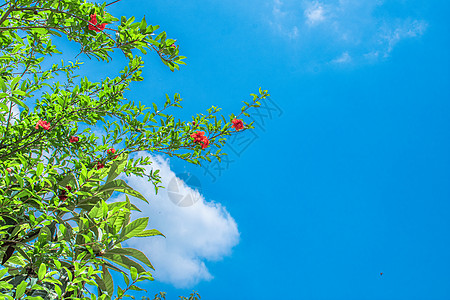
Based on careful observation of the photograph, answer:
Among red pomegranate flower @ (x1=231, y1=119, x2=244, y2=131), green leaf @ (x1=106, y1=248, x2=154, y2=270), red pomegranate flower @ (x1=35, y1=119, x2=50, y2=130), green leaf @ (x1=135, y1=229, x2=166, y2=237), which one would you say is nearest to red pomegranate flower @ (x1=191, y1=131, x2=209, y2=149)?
red pomegranate flower @ (x1=231, y1=119, x2=244, y2=131)

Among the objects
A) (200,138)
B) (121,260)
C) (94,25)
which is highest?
(200,138)

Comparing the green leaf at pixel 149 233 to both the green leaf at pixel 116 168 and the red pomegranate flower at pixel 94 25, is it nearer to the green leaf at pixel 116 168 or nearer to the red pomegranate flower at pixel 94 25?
the green leaf at pixel 116 168

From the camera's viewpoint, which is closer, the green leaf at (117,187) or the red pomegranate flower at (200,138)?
the green leaf at (117,187)

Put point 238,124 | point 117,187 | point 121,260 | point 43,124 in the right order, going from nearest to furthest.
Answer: point 121,260, point 117,187, point 43,124, point 238,124

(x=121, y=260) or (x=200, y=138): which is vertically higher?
(x=200, y=138)

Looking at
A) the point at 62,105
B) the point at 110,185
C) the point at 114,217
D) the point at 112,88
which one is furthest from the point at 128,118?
the point at 114,217

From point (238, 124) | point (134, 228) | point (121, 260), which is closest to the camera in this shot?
point (134, 228)

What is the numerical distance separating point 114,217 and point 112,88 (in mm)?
1605

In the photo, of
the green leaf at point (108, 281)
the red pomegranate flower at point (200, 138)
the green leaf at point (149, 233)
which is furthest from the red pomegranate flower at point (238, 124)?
the green leaf at point (108, 281)

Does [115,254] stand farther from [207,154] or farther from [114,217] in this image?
[207,154]

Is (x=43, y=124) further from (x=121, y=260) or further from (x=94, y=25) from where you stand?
(x=121, y=260)

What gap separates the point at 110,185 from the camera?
8.40 feet

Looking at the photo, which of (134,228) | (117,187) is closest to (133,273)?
(134,228)

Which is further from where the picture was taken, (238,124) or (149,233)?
(238,124)
